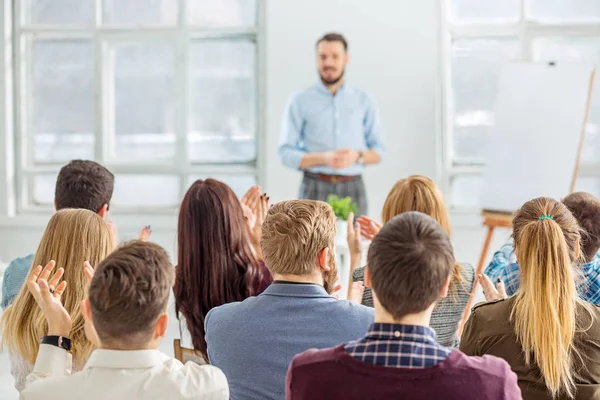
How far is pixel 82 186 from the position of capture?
303 centimetres

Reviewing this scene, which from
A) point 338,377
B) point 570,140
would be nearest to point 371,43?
point 570,140

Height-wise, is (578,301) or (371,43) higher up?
(371,43)

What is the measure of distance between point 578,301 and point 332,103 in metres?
3.74

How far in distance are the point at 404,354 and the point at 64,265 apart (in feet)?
3.96

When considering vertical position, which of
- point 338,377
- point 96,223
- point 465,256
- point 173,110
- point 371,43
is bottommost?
point 465,256

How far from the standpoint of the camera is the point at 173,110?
20.7 ft

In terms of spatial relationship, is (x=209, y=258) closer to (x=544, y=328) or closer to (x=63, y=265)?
(x=63, y=265)

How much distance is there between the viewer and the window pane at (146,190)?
21.1ft

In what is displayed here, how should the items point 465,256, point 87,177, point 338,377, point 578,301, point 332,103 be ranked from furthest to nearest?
point 465,256 → point 332,103 → point 87,177 → point 578,301 → point 338,377

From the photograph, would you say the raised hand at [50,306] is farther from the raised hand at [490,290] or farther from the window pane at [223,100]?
the window pane at [223,100]

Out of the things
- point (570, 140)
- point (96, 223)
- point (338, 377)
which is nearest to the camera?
point (338, 377)

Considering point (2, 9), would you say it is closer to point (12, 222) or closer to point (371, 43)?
point (12, 222)

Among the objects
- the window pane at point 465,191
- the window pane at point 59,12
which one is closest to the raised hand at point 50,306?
the window pane at point 465,191

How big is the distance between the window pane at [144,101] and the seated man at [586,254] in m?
4.05
